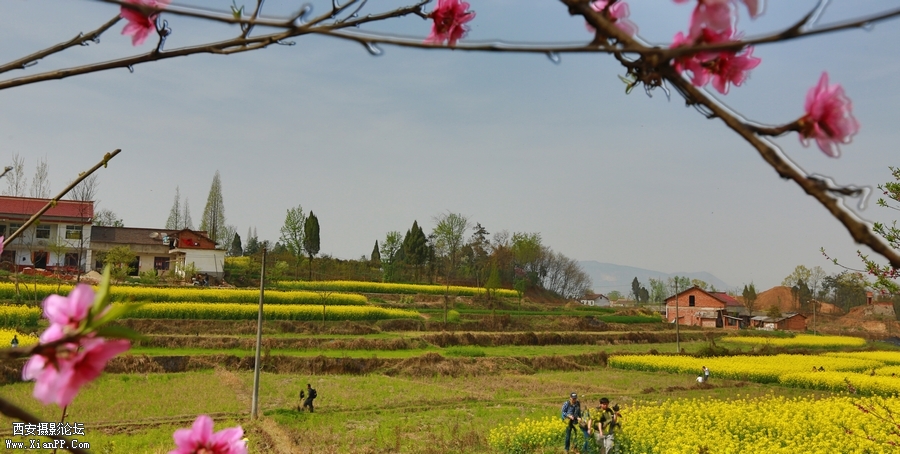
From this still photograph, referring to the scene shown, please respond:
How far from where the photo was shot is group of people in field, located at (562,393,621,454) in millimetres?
10273

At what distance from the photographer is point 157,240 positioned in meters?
37.9

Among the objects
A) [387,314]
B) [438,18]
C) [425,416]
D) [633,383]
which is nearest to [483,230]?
[387,314]

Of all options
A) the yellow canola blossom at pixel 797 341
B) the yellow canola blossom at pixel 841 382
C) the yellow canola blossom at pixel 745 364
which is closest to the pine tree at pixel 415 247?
the yellow canola blossom at pixel 797 341

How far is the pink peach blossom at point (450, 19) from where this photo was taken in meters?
1.13

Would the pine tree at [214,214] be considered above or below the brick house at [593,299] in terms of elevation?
above

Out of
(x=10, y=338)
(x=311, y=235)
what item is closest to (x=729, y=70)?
(x=10, y=338)

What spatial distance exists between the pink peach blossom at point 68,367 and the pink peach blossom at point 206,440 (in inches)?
9.6

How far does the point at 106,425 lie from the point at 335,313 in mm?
19098

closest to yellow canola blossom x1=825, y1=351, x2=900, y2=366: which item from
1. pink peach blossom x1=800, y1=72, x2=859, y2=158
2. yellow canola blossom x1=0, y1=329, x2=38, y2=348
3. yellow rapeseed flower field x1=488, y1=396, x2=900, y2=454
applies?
yellow rapeseed flower field x1=488, y1=396, x2=900, y2=454

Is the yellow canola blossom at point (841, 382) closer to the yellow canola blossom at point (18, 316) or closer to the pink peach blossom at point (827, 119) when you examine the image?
the pink peach blossom at point (827, 119)

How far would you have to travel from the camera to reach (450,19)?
114cm

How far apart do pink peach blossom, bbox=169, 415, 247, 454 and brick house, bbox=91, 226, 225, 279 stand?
123 feet

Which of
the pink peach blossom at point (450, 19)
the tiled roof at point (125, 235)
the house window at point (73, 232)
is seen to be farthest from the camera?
the tiled roof at point (125, 235)

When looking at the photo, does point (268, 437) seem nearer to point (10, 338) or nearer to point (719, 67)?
point (719, 67)
